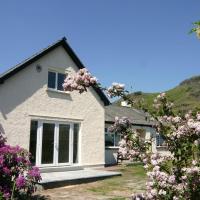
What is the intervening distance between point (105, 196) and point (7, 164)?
4.03 metres

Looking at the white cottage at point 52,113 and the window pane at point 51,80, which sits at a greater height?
the window pane at point 51,80

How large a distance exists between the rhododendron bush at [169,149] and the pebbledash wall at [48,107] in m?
11.9

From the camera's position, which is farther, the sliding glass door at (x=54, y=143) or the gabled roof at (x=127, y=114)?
the gabled roof at (x=127, y=114)

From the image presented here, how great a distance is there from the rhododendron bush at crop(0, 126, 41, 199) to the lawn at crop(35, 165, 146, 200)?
2416 mm

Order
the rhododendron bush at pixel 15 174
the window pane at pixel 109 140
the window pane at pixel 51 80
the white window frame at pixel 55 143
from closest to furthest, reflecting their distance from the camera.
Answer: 1. the rhododendron bush at pixel 15 174
2. the white window frame at pixel 55 143
3. the window pane at pixel 51 80
4. the window pane at pixel 109 140

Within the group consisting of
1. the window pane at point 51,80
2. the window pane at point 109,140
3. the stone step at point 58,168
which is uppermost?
the window pane at point 51,80

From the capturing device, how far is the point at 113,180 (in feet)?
52.8

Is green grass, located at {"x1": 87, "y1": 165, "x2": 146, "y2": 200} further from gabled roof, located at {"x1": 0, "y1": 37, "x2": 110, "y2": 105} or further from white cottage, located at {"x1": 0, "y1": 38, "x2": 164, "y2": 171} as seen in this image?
gabled roof, located at {"x1": 0, "y1": 37, "x2": 110, "y2": 105}

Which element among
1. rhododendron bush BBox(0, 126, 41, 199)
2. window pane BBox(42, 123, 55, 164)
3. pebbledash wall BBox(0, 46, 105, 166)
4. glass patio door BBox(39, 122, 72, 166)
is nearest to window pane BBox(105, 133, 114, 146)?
pebbledash wall BBox(0, 46, 105, 166)

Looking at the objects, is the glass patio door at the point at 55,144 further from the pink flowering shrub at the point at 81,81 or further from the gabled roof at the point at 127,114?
the pink flowering shrub at the point at 81,81

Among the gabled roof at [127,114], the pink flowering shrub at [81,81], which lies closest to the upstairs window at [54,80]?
the gabled roof at [127,114]

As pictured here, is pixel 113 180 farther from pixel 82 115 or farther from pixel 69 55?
pixel 69 55

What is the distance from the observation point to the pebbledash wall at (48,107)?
16828 mm

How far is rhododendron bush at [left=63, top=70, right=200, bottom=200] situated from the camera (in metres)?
4.76
